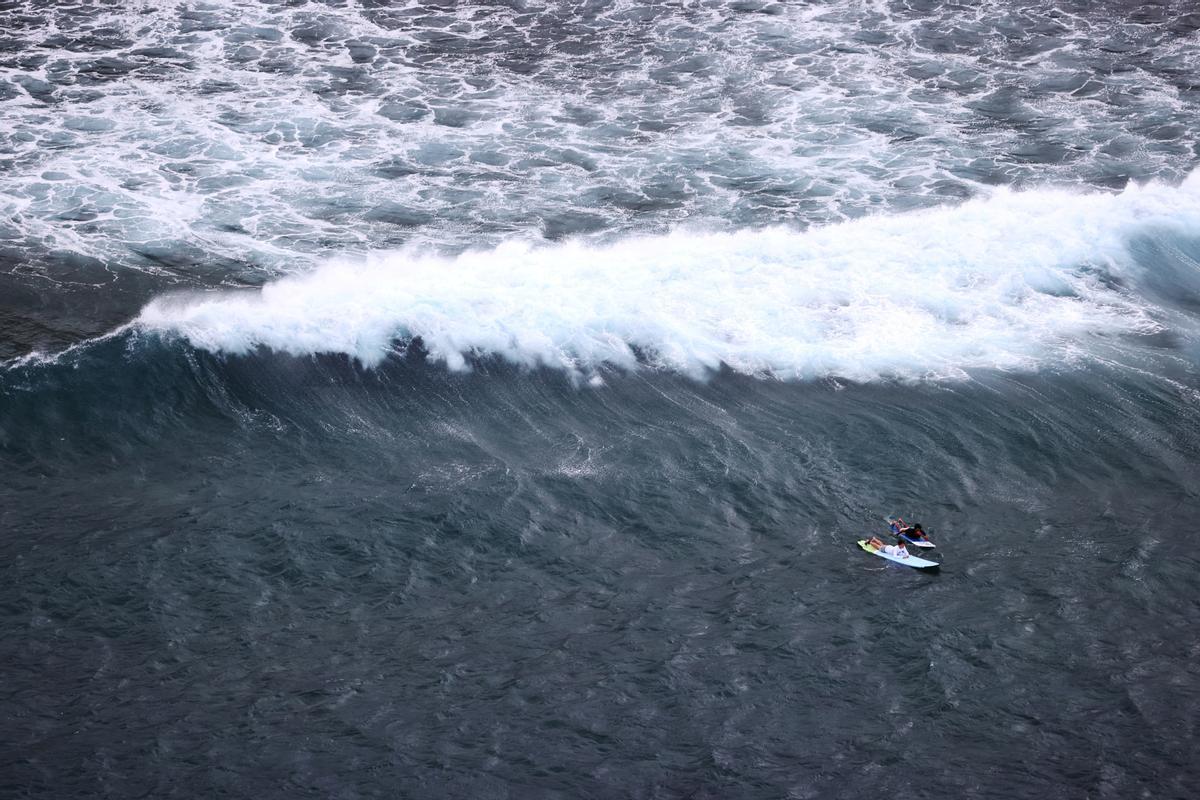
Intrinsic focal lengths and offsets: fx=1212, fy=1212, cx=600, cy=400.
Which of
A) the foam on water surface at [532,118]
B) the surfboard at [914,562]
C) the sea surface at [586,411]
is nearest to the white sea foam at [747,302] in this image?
the sea surface at [586,411]

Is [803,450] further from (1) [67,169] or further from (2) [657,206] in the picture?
(1) [67,169]

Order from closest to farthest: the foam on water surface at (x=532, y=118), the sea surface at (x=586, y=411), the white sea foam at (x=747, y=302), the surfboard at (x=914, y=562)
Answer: the sea surface at (x=586, y=411)
the surfboard at (x=914, y=562)
the white sea foam at (x=747, y=302)
the foam on water surface at (x=532, y=118)

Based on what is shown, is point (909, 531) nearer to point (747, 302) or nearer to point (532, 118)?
point (747, 302)

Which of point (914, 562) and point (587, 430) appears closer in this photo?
point (914, 562)

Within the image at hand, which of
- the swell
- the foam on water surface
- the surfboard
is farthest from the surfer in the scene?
the foam on water surface

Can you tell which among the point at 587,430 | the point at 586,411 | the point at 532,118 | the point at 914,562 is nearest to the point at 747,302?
the point at 586,411

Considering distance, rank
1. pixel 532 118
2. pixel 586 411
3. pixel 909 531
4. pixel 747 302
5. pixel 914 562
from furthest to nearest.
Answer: pixel 532 118 → pixel 747 302 → pixel 586 411 → pixel 909 531 → pixel 914 562

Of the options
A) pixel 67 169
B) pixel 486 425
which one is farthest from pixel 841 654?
pixel 67 169

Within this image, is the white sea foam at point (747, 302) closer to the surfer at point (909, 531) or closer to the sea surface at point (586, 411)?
the sea surface at point (586, 411)
